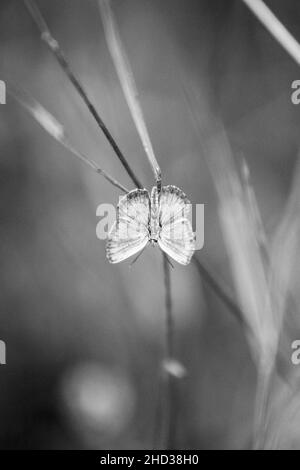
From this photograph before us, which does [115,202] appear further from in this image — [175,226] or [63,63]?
[63,63]

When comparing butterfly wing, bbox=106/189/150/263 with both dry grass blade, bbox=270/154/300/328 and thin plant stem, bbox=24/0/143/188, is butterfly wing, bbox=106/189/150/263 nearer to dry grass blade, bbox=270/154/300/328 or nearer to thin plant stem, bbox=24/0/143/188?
thin plant stem, bbox=24/0/143/188

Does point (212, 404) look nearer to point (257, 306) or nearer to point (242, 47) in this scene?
point (257, 306)

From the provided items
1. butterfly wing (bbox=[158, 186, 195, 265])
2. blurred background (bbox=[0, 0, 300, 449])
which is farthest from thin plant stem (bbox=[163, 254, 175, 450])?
blurred background (bbox=[0, 0, 300, 449])

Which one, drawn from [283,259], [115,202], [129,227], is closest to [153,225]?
[129,227]

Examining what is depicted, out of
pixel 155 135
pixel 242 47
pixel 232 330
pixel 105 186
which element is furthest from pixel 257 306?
pixel 242 47

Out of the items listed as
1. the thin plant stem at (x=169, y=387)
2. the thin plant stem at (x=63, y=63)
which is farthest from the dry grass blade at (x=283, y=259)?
the thin plant stem at (x=63, y=63)

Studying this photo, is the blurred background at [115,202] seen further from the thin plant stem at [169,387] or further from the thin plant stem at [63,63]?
the thin plant stem at [63,63]

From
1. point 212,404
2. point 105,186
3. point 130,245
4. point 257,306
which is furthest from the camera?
point 105,186
